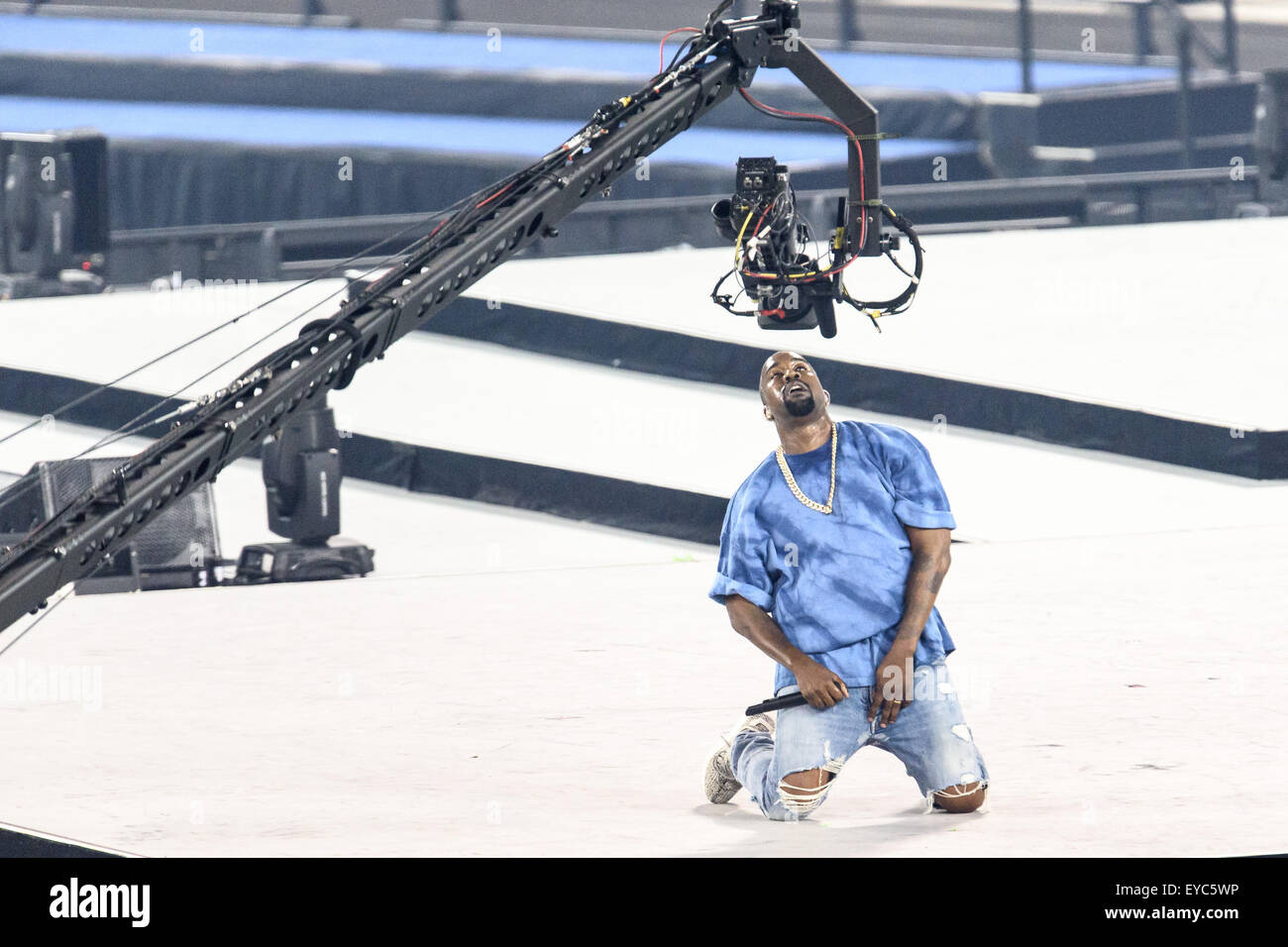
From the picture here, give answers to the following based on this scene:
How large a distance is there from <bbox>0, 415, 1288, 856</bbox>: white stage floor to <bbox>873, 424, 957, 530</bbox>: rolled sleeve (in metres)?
0.69

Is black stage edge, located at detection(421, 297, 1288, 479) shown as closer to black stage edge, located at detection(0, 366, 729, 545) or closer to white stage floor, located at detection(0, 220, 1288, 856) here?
white stage floor, located at detection(0, 220, 1288, 856)

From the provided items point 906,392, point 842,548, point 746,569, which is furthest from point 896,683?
point 906,392

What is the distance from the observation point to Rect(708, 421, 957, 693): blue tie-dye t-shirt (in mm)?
5246

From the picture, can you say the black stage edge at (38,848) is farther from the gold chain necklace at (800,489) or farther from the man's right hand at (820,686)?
the gold chain necklace at (800,489)

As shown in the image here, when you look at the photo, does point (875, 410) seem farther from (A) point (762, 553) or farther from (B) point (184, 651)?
(A) point (762, 553)

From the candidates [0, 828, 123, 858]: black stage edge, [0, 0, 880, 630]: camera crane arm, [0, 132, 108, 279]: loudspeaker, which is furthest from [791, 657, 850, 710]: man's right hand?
[0, 132, 108, 279]: loudspeaker

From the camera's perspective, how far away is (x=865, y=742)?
5289 millimetres

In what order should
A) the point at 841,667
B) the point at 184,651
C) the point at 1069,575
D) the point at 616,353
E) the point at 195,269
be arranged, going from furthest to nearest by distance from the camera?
the point at 195,269 < the point at 616,353 < the point at 1069,575 < the point at 184,651 < the point at 841,667

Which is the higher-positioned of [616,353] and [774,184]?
[774,184]

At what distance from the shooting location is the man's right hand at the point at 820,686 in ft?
17.0

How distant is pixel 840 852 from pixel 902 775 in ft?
3.50

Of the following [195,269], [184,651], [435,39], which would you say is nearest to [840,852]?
[184,651]

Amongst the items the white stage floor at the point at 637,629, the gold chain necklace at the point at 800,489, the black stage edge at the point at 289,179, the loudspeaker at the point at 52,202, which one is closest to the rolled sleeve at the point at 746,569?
the gold chain necklace at the point at 800,489

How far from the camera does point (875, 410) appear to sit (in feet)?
35.0
